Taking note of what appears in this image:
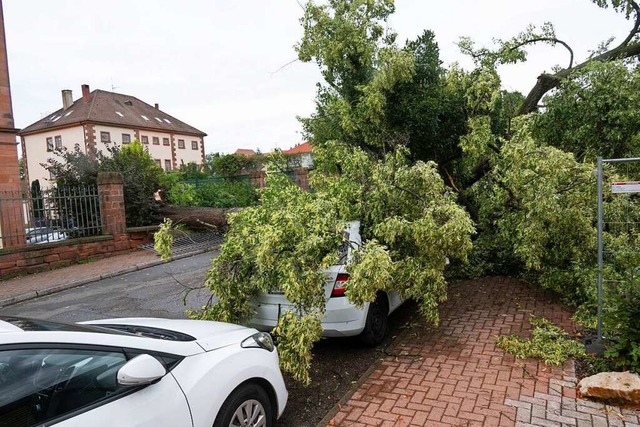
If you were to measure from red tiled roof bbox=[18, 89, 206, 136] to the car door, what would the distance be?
4381cm

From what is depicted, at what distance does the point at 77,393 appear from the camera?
2076mm

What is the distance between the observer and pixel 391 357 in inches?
179

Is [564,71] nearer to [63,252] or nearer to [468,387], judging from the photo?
[468,387]

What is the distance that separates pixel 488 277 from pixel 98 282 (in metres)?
7.99

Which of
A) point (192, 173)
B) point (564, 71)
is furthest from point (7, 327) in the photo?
point (192, 173)

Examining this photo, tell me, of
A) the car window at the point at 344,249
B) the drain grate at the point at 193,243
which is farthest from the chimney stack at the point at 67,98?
the car window at the point at 344,249

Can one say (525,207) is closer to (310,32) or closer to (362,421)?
(362,421)

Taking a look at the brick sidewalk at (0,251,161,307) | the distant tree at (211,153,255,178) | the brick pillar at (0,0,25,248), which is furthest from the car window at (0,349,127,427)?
the distant tree at (211,153,255,178)

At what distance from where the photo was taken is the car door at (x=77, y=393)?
1914 mm

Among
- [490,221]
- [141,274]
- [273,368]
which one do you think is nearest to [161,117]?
[141,274]

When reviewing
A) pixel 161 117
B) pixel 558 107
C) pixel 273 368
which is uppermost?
pixel 161 117

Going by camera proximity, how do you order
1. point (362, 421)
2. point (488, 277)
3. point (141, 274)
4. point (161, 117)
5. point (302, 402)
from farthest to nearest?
point (161, 117) < point (141, 274) < point (488, 277) < point (302, 402) < point (362, 421)

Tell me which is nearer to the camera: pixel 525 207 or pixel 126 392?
pixel 126 392

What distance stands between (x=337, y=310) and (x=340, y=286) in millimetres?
240
